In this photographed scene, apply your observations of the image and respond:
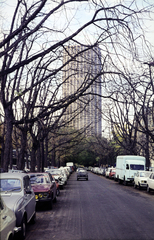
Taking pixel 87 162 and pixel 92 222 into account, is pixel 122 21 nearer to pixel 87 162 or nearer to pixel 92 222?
pixel 92 222

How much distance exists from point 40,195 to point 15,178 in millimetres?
4078

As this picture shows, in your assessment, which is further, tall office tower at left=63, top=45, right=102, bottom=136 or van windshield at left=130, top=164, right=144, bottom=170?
van windshield at left=130, top=164, right=144, bottom=170

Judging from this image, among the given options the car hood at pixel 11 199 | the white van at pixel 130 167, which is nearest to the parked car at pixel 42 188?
the car hood at pixel 11 199

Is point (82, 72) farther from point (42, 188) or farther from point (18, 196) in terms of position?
point (18, 196)

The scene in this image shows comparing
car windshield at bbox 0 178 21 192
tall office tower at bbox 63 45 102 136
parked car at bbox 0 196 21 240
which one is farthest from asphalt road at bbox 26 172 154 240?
tall office tower at bbox 63 45 102 136

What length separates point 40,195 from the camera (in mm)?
13336

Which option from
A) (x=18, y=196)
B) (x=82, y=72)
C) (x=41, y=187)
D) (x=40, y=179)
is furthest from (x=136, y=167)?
(x=18, y=196)

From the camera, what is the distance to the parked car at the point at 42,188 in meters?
13.3

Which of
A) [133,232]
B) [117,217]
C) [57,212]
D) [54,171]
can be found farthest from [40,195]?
[54,171]

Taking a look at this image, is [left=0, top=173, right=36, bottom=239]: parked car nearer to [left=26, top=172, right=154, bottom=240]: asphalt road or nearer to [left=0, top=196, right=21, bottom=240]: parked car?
[left=26, top=172, right=154, bottom=240]: asphalt road

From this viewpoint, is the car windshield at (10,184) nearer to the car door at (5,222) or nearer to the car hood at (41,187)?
the car door at (5,222)

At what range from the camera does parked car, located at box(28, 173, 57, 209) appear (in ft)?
43.6

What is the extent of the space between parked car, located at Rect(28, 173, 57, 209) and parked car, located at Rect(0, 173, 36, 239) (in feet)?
10.4

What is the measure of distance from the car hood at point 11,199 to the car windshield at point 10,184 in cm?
40
